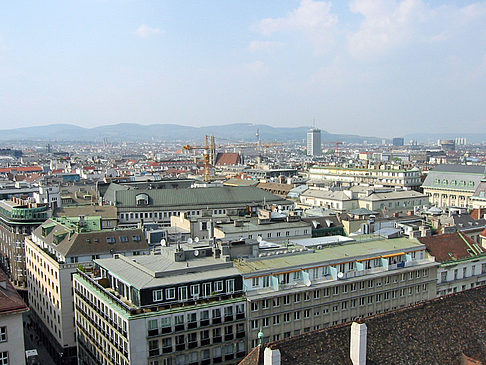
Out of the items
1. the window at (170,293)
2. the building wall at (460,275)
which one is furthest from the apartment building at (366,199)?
the window at (170,293)

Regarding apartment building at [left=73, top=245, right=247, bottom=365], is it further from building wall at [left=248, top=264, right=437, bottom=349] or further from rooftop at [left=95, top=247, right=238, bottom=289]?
building wall at [left=248, top=264, right=437, bottom=349]

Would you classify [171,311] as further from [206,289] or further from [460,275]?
[460,275]

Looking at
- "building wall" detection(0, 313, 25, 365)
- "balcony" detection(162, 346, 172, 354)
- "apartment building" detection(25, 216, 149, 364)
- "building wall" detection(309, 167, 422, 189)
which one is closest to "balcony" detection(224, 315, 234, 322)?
"balcony" detection(162, 346, 172, 354)

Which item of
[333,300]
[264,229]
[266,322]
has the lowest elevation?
[266,322]

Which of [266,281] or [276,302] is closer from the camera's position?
[276,302]

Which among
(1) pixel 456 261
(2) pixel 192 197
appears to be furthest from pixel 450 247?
(2) pixel 192 197

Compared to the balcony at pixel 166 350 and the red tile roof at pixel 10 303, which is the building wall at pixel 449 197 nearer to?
the balcony at pixel 166 350
